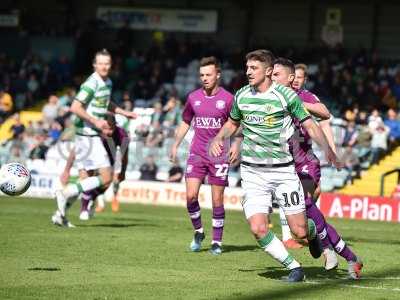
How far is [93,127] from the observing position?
17.0 m

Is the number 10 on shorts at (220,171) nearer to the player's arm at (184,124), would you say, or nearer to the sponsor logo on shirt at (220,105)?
the player's arm at (184,124)

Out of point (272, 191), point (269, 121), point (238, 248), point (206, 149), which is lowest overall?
point (238, 248)

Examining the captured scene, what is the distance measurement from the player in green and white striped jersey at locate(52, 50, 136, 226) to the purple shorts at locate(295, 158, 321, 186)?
164 inches

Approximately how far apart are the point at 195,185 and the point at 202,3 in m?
25.8

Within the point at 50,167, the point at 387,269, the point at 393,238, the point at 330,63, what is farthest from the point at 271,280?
the point at 330,63

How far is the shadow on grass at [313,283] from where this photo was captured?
31.7 ft

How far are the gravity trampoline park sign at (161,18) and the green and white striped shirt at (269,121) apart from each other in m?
27.8

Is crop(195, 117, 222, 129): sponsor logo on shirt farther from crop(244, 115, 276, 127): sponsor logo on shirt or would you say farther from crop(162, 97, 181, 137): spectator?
crop(162, 97, 181, 137): spectator

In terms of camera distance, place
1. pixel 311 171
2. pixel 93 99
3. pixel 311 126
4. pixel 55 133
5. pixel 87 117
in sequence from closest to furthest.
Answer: pixel 311 126, pixel 311 171, pixel 87 117, pixel 93 99, pixel 55 133

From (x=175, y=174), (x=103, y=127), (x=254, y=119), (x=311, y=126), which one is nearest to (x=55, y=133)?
(x=175, y=174)

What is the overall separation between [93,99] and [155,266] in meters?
5.57

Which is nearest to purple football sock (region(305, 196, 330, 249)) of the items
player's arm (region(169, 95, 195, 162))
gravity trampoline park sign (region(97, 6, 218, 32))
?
player's arm (region(169, 95, 195, 162))

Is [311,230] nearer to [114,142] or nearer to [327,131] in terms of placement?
[327,131]

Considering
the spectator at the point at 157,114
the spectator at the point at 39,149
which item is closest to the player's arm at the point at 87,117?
the spectator at the point at 157,114
